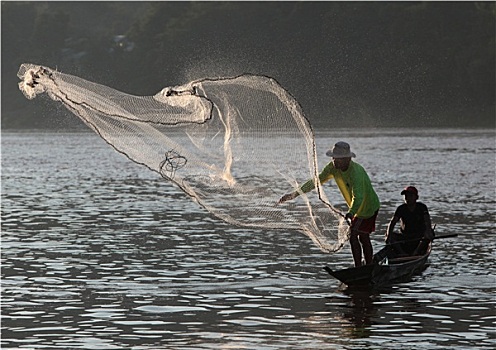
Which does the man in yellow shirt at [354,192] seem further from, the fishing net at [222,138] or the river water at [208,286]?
the river water at [208,286]

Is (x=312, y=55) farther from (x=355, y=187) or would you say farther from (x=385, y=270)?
(x=355, y=187)

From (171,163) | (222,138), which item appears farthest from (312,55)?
(171,163)

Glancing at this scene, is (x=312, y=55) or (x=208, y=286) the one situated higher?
(x=312, y=55)

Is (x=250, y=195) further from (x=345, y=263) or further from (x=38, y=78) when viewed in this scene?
(x=38, y=78)

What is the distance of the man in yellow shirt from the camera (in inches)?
656

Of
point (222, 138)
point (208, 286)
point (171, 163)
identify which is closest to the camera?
point (171, 163)

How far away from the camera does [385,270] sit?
57.2 feet

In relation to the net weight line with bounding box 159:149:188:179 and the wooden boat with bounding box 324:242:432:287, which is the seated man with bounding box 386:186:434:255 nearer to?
the wooden boat with bounding box 324:242:432:287

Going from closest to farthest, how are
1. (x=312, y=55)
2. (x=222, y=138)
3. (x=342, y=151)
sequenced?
(x=342, y=151), (x=222, y=138), (x=312, y=55)

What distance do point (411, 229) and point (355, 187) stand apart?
10.6 ft

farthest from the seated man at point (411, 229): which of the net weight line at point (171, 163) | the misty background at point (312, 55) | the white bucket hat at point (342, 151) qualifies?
the misty background at point (312, 55)

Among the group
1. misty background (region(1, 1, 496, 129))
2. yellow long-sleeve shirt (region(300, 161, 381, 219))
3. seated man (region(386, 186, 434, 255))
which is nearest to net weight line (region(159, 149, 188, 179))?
yellow long-sleeve shirt (region(300, 161, 381, 219))

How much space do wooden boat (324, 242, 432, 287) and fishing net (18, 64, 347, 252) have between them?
2.29 feet

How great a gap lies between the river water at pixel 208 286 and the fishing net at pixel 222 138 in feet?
3.17
